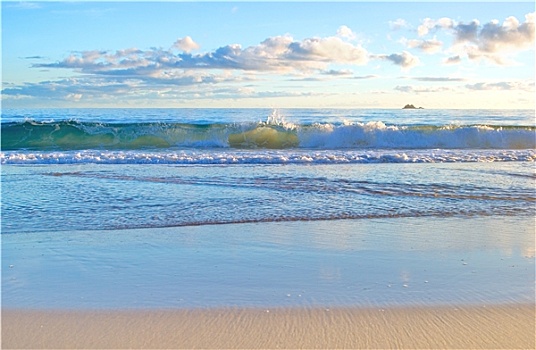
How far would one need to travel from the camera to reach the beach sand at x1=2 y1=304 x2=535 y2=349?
399 centimetres

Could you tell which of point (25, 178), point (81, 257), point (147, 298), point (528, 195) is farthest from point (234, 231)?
point (25, 178)

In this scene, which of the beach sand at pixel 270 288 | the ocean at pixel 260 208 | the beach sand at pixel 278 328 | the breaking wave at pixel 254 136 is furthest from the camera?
the breaking wave at pixel 254 136

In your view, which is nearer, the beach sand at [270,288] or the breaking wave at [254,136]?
the beach sand at [270,288]

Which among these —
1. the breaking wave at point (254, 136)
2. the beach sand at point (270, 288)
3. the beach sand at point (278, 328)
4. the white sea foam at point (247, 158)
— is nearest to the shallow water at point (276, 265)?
the beach sand at point (270, 288)

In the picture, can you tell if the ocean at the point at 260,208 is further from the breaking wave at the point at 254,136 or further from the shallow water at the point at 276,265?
the breaking wave at the point at 254,136

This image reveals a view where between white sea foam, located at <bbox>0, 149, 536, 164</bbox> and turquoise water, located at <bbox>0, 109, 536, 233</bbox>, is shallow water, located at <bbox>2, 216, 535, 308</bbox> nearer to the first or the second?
turquoise water, located at <bbox>0, 109, 536, 233</bbox>

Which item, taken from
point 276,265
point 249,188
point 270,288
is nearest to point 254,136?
point 249,188

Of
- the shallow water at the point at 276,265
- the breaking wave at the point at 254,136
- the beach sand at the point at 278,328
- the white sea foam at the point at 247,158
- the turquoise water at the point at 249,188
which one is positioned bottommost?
the beach sand at the point at 278,328

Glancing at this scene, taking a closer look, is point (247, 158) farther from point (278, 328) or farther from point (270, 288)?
point (278, 328)

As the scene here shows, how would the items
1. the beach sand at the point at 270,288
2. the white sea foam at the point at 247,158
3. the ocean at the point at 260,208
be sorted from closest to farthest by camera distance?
the beach sand at the point at 270,288
the ocean at the point at 260,208
the white sea foam at the point at 247,158

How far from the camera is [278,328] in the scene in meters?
4.22

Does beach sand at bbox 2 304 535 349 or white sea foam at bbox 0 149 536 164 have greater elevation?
white sea foam at bbox 0 149 536 164

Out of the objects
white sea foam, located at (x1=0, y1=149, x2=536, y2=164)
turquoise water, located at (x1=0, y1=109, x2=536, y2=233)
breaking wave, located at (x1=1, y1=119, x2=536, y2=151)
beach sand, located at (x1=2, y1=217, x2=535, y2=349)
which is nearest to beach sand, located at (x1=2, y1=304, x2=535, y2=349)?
beach sand, located at (x1=2, y1=217, x2=535, y2=349)

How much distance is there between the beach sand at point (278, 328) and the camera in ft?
13.1
